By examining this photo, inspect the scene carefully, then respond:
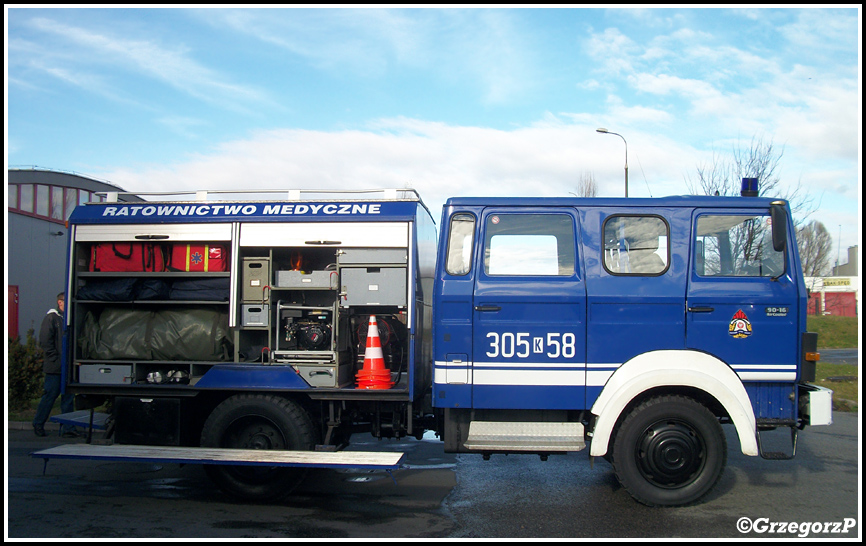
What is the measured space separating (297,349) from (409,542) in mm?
2357

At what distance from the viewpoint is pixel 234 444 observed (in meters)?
6.11

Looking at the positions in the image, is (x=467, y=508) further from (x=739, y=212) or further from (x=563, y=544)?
(x=739, y=212)

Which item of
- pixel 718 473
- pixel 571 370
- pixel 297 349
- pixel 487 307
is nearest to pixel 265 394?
pixel 297 349

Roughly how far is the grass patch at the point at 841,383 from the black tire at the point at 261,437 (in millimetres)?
8946

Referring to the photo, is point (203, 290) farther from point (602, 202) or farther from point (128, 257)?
point (602, 202)

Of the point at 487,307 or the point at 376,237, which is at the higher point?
the point at 376,237

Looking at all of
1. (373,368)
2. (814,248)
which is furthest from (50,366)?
(814,248)

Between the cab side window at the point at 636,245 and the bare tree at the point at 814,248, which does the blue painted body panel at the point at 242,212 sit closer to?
the cab side window at the point at 636,245

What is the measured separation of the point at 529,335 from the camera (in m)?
5.59

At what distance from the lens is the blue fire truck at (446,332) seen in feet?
17.9

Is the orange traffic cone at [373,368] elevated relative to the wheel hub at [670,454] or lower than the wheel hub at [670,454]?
elevated

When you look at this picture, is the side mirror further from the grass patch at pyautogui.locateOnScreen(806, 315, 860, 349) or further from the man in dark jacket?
the grass patch at pyautogui.locateOnScreen(806, 315, 860, 349)

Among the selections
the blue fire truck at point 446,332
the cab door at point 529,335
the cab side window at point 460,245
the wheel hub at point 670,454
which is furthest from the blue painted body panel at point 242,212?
the wheel hub at point 670,454

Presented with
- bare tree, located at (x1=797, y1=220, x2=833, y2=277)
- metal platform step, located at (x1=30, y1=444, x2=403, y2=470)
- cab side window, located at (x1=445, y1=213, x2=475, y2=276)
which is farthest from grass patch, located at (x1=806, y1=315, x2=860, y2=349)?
metal platform step, located at (x1=30, y1=444, x2=403, y2=470)
